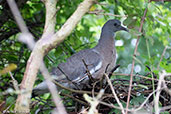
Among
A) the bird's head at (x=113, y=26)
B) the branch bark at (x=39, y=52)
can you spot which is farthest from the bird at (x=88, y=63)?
the branch bark at (x=39, y=52)

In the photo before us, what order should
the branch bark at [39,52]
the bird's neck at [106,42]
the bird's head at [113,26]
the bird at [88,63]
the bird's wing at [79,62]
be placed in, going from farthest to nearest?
the bird's head at [113,26], the bird's neck at [106,42], the bird's wing at [79,62], the bird at [88,63], the branch bark at [39,52]

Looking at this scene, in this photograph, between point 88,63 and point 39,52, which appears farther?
point 88,63

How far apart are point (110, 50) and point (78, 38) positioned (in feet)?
1.58

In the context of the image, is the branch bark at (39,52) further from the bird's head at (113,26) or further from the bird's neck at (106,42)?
the bird's head at (113,26)

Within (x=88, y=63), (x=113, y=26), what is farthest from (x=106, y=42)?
(x=88, y=63)

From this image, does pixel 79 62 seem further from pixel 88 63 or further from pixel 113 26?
pixel 113 26

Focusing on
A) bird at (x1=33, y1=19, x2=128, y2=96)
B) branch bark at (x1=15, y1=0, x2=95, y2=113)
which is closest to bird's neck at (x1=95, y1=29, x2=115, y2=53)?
bird at (x1=33, y1=19, x2=128, y2=96)

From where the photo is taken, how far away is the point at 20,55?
3.57 meters

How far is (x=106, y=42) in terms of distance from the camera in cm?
395

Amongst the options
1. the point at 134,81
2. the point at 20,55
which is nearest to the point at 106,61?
the point at 134,81

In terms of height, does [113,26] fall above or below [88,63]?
above

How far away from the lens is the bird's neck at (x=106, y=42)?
12.6 feet

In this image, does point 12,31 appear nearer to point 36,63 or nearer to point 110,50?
point 110,50

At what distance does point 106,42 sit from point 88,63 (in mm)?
523
